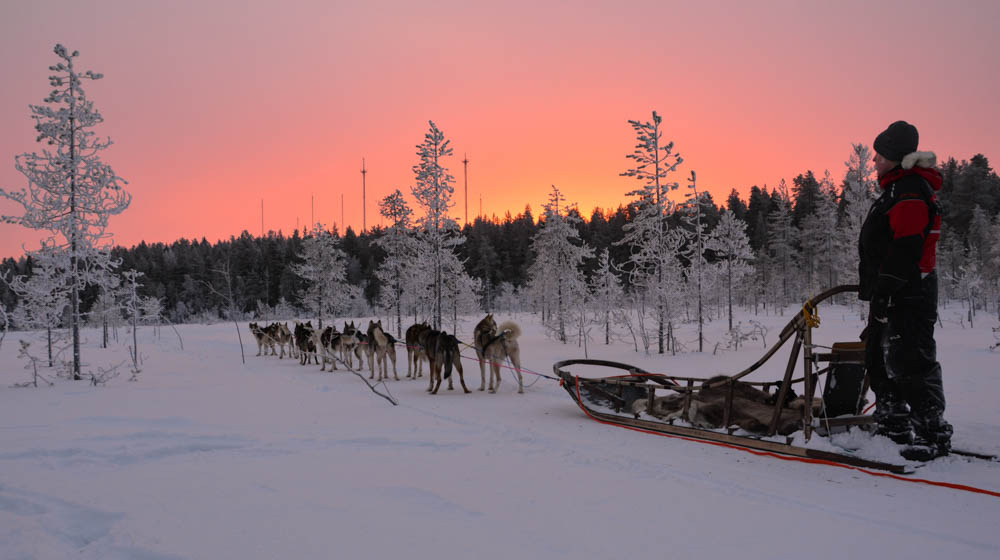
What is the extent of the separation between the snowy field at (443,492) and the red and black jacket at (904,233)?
1408 millimetres

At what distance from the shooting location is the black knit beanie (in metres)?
4.48

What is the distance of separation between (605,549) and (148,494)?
3511mm


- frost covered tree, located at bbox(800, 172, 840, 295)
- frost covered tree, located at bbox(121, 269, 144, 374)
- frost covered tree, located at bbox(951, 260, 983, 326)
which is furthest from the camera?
frost covered tree, located at bbox(800, 172, 840, 295)

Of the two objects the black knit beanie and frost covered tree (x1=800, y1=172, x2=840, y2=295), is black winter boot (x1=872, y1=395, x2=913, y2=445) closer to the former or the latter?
the black knit beanie

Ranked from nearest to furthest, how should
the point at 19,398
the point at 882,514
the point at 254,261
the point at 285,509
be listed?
the point at 882,514 → the point at 285,509 → the point at 19,398 → the point at 254,261

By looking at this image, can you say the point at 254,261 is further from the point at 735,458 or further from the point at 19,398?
the point at 735,458

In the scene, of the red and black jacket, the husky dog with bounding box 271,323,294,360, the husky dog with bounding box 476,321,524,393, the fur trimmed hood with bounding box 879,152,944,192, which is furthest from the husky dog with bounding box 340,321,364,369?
the fur trimmed hood with bounding box 879,152,944,192

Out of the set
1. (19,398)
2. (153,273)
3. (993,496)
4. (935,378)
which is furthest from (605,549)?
(153,273)

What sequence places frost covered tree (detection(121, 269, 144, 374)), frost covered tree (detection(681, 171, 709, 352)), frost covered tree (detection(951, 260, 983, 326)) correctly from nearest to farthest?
frost covered tree (detection(121, 269, 144, 374)) → frost covered tree (detection(681, 171, 709, 352)) → frost covered tree (detection(951, 260, 983, 326))

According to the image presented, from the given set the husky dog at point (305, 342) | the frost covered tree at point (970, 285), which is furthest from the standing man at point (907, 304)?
the frost covered tree at point (970, 285)

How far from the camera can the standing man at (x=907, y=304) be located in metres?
4.26

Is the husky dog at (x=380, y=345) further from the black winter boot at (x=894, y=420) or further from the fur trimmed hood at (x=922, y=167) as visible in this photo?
the fur trimmed hood at (x=922, y=167)

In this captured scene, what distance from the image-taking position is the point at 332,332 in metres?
16.0

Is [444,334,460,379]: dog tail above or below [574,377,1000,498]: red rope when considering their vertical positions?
above
